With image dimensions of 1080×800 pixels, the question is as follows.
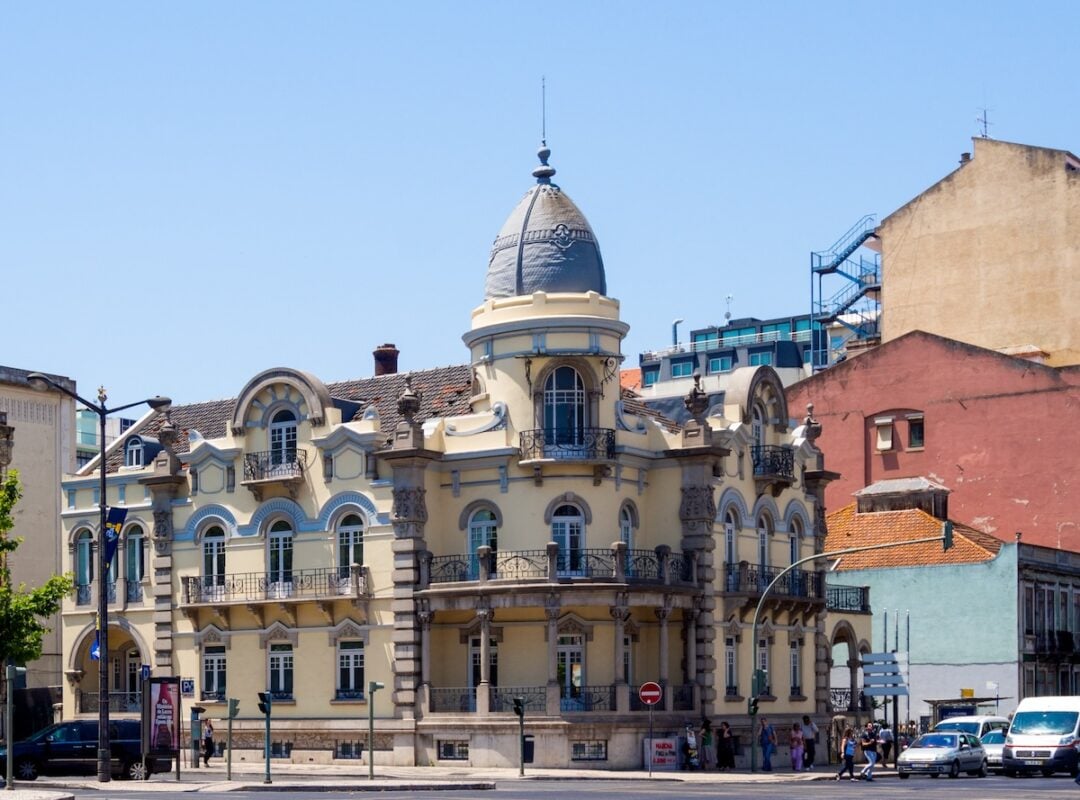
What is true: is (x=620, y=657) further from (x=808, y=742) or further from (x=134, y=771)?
(x=134, y=771)

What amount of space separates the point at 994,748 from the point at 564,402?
14743mm

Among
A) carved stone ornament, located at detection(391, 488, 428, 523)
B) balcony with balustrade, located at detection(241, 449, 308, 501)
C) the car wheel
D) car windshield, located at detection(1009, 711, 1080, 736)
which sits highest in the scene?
balcony with balustrade, located at detection(241, 449, 308, 501)

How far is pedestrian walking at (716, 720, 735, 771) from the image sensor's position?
54.8 metres

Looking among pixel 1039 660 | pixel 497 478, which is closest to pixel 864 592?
pixel 1039 660

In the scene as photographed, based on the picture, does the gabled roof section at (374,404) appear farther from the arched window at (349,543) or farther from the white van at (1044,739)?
the white van at (1044,739)

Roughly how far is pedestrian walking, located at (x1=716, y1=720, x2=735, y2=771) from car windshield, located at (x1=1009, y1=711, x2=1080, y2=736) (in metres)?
8.45

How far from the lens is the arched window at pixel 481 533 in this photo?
182 ft

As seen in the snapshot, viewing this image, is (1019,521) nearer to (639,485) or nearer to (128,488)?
(639,485)

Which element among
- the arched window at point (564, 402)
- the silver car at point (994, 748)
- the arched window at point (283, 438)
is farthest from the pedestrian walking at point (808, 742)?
the arched window at point (283, 438)

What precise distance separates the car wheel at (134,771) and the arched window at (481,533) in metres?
11.3

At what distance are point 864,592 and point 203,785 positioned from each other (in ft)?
99.8

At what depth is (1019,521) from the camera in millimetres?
72938

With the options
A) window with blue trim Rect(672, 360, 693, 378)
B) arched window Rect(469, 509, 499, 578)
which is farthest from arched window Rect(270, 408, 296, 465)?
window with blue trim Rect(672, 360, 693, 378)

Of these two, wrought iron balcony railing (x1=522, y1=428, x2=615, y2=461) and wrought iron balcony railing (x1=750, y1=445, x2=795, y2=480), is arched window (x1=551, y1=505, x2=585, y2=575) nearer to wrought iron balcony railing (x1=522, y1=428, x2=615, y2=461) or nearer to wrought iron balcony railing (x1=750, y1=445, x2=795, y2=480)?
wrought iron balcony railing (x1=522, y1=428, x2=615, y2=461)
